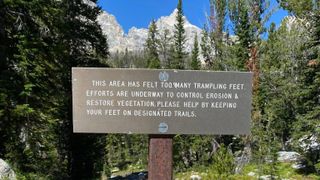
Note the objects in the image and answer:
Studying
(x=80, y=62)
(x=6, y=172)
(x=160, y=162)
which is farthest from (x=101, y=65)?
(x=160, y=162)

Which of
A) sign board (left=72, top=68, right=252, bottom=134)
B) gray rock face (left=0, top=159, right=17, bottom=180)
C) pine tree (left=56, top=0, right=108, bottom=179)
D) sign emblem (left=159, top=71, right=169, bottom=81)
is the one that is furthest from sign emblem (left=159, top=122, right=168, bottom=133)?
pine tree (left=56, top=0, right=108, bottom=179)

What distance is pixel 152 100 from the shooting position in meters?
5.31

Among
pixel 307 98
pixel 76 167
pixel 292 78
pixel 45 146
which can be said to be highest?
pixel 292 78

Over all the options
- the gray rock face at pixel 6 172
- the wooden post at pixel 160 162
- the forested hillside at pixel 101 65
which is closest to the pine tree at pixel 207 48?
the forested hillside at pixel 101 65

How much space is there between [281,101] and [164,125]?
89.6 ft

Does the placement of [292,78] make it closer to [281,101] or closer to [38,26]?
[281,101]

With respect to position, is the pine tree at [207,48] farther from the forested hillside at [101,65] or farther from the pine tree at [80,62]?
the pine tree at [80,62]

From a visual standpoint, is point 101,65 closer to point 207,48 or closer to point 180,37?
point 207,48

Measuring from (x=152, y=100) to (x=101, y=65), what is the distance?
18.9 m

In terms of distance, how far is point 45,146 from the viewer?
15.7 m

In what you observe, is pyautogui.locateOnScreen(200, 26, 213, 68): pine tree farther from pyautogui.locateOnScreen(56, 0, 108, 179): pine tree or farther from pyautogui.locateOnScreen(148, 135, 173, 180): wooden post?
pyautogui.locateOnScreen(148, 135, 173, 180): wooden post

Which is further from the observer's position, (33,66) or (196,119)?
(33,66)

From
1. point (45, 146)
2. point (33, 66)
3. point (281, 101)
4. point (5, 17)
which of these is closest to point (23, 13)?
point (5, 17)

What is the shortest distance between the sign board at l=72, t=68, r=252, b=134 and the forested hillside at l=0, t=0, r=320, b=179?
6.32m
